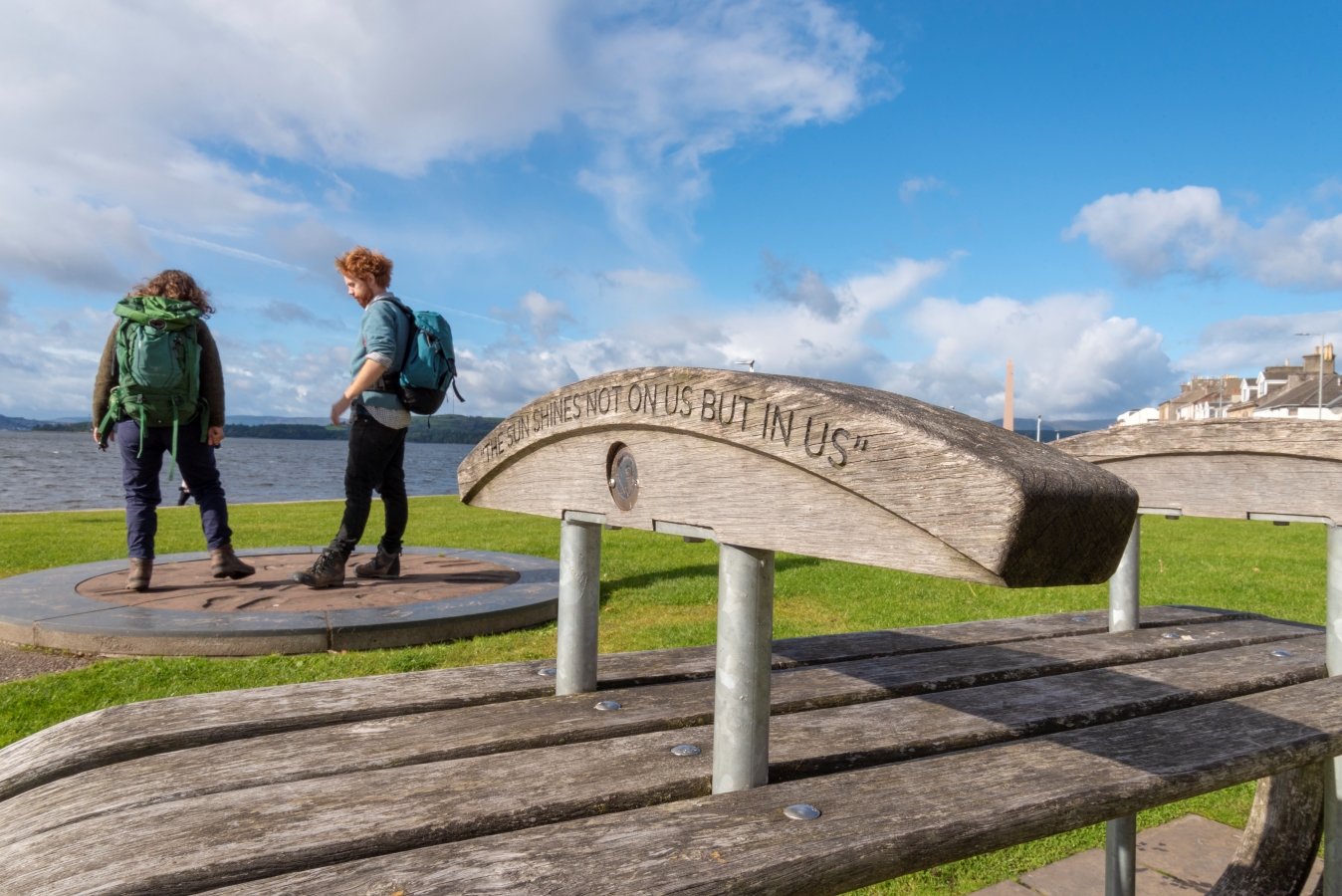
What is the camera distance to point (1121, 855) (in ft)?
7.02

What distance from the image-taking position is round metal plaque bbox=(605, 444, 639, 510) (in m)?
1.49

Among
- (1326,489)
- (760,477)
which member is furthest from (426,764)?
(1326,489)

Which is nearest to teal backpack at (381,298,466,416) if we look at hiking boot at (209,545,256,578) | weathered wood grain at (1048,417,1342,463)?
hiking boot at (209,545,256,578)

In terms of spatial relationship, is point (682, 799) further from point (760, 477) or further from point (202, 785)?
point (202, 785)

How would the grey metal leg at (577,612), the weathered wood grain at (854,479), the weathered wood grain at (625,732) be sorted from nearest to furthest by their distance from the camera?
1. the weathered wood grain at (854,479)
2. the weathered wood grain at (625,732)
3. the grey metal leg at (577,612)

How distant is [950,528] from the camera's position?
95 centimetres

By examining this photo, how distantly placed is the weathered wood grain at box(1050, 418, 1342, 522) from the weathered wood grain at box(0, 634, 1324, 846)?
0.47 meters

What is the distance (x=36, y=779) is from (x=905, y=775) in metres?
1.32

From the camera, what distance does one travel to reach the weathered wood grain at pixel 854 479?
93cm

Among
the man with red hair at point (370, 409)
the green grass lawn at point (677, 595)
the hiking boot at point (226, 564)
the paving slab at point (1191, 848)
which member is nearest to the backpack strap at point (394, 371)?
the man with red hair at point (370, 409)

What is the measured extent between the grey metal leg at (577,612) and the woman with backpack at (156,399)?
4.30m

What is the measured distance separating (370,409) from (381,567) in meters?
1.35

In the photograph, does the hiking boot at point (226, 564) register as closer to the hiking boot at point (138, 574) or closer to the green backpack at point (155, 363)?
the hiking boot at point (138, 574)

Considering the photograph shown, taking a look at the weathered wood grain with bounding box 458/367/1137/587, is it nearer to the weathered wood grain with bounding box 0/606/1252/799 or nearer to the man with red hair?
the weathered wood grain with bounding box 0/606/1252/799
